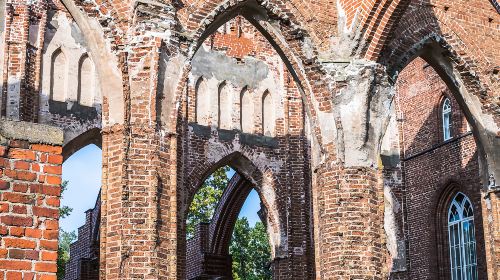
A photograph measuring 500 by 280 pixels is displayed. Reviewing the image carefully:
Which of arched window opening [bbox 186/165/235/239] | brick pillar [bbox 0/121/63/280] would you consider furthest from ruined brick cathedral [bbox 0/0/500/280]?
arched window opening [bbox 186/165/235/239]

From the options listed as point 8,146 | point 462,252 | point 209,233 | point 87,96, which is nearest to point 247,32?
point 87,96

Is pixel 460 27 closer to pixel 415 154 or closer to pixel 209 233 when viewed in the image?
pixel 415 154

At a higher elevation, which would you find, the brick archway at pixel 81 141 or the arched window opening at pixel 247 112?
the arched window opening at pixel 247 112

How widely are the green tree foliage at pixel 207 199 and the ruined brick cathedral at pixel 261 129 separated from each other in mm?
8759

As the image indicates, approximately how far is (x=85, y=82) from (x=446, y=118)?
912cm

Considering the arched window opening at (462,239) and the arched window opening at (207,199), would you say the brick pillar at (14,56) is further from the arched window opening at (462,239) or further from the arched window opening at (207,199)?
the arched window opening at (207,199)

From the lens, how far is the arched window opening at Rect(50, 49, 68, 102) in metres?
15.8

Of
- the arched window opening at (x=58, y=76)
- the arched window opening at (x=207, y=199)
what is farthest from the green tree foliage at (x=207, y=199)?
the arched window opening at (x=58, y=76)

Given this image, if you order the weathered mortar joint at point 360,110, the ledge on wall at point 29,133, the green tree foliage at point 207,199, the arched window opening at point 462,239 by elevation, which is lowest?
the ledge on wall at point 29,133

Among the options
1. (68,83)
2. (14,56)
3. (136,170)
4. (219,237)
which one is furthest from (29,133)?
(219,237)

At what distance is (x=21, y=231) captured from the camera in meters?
4.32

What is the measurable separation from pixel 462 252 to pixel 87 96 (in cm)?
947

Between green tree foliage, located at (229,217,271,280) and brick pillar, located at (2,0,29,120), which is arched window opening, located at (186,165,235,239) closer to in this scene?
green tree foliage, located at (229,217,271,280)

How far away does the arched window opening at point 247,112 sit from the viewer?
17.7 m
